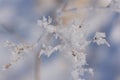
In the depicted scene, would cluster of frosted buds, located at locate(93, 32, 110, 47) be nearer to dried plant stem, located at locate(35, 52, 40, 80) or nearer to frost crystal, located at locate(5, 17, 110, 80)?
frost crystal, located at locate(5, 17, 110, 80)

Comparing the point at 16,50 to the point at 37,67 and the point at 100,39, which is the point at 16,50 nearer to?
the point at 37,67

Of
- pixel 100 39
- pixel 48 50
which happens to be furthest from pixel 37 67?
pixel 100 39

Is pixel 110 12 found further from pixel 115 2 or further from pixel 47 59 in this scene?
pixel 47 59

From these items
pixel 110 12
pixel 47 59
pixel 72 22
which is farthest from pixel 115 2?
pixel 47 59

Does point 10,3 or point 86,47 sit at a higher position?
point 10,3

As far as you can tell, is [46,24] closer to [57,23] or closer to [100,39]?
[57,23]

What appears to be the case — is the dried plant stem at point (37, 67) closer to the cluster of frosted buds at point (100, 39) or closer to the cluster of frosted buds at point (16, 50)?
the cluster of frosted buds at point (16, 50)
